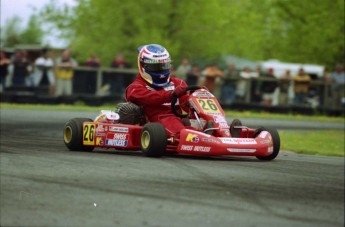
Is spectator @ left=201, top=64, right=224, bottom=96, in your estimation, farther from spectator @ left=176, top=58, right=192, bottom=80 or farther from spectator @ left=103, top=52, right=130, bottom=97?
spectator @ left=103, top=52, right=130, bottom=97

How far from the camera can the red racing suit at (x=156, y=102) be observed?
11312mm

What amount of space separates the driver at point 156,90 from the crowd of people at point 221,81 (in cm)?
1324

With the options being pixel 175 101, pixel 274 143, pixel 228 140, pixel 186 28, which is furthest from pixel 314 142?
pixel 186 28

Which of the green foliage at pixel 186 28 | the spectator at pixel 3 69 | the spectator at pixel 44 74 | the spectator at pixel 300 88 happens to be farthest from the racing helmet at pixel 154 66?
the green foliage at pixel 186 28

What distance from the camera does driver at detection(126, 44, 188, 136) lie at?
1134cm

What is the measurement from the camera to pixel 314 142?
1681 cm

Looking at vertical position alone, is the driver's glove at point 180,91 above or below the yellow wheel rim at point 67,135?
above

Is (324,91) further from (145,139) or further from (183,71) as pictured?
(145,139)

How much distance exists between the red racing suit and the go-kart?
83 millimetres

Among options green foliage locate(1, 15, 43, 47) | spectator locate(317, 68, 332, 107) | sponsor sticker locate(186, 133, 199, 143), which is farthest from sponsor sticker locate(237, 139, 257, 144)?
green foliage locate(1, 15, 43, 47)

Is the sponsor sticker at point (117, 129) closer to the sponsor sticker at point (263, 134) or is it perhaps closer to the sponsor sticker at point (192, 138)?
the sponsor sticker at point (192, 138)

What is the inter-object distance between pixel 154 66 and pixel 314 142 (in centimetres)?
585

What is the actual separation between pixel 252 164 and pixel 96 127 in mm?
2223

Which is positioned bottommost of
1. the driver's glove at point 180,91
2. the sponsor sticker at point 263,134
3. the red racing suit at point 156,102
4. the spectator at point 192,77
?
the spectator at point 192,77
